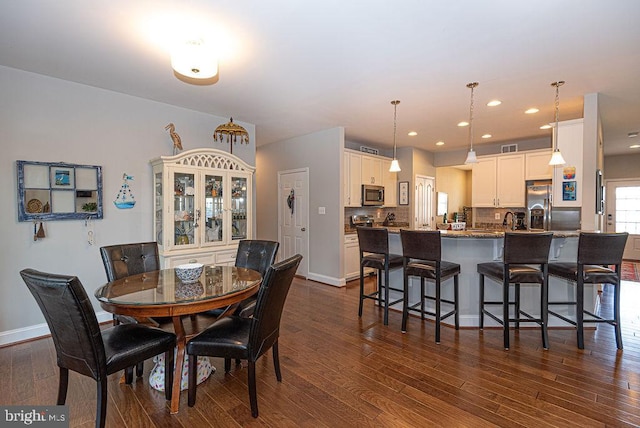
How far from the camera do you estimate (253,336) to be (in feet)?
6.44

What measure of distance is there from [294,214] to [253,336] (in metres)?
4.02

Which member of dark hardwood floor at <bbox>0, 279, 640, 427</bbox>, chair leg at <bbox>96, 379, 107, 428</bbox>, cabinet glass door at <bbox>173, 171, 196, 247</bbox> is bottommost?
dark hardwood floor at <bbox>0, 279, 640, 427</bbox>

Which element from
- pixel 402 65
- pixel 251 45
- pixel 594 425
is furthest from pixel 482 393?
pixel 251 45

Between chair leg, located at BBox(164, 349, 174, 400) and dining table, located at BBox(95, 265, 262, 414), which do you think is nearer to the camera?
dining table, located at BBox(95, 265, 262, 414)

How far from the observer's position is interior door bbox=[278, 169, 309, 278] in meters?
5.70

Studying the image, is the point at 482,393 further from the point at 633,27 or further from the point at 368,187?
the point at 368,187

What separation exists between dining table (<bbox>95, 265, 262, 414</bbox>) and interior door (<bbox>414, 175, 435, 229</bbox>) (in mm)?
5052

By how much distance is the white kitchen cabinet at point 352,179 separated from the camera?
5523 millimetres

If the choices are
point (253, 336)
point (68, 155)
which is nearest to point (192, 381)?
point (253, 336)

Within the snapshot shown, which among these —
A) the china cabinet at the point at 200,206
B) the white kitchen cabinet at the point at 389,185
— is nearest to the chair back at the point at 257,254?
the china cabinet at the point at 200,206

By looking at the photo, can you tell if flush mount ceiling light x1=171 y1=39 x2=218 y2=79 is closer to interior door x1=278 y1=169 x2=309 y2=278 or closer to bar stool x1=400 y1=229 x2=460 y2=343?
bar stool x1=400 y1=229 x2=460 y2=343

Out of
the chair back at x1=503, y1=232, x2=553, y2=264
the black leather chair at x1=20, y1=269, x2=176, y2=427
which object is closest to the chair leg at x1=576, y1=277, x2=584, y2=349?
the chair back at x1=503, y1=232, x2=553, y2=264

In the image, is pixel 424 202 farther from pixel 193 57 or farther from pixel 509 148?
pixel 193 57

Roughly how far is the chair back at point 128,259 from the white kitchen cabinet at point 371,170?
394 centimetres
